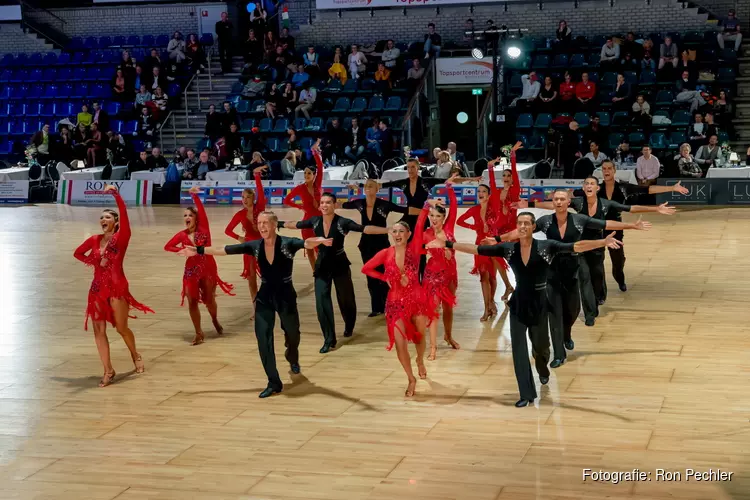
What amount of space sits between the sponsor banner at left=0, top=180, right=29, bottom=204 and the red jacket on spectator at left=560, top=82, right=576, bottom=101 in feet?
42.9

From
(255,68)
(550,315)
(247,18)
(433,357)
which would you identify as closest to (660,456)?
(550,315)

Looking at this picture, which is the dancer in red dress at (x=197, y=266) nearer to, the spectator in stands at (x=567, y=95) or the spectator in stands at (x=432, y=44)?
the spectator in stands at (x=567, y=95)

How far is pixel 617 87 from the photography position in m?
23.5

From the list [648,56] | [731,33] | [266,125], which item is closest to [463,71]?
[648,56]

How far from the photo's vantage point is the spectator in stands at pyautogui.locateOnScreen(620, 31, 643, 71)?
24.3m

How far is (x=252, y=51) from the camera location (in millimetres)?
27484

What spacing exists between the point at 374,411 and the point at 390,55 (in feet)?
59.7

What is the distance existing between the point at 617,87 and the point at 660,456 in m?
17.2

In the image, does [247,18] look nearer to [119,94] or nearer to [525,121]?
[119,94]

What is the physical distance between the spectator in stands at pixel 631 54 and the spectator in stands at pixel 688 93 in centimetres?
123

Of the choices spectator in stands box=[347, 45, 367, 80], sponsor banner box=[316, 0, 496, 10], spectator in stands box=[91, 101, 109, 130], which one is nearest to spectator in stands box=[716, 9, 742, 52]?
sponsor banner box=[316, 0, 496, 10]

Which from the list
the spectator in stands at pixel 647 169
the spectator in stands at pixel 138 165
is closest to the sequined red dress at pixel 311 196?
the spectator in stands at pixel 647 169

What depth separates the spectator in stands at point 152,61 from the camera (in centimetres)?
2780

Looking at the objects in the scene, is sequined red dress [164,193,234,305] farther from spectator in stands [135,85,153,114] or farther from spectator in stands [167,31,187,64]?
spectator in stands [167,31,187,64]
